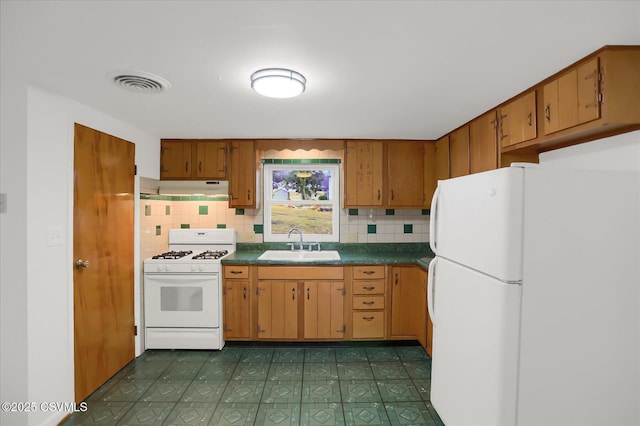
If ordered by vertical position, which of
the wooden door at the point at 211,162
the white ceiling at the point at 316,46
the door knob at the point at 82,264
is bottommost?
the door knob at the point at 82,264

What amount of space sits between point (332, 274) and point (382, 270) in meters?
0.52

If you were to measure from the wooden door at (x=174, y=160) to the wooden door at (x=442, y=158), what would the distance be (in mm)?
2757

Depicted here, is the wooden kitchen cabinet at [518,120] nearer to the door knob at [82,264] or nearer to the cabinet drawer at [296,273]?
the cabinet drawer at [296,273]

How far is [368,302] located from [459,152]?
173 cm

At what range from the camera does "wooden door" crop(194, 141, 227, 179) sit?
133 inches

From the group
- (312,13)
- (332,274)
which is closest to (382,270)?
(332,274)

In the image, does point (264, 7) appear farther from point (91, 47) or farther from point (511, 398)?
point (511, 398)

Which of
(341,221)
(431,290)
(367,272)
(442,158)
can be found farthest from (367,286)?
(442,158)

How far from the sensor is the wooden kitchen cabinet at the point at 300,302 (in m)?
3.11

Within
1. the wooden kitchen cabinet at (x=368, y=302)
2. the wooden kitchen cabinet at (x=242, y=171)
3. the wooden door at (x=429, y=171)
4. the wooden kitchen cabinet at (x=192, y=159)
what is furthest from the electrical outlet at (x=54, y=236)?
the wooden door at (x=429, y=171)

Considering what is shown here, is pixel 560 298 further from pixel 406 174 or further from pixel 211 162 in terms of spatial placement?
pixel 211 162

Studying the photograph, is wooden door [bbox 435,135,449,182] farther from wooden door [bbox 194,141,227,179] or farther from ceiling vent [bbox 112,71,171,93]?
ceiling vent [bbox 112,71,171,93]

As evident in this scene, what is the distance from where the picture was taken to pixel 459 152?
2.86 m

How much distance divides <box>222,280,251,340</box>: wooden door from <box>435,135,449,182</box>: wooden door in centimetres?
234
